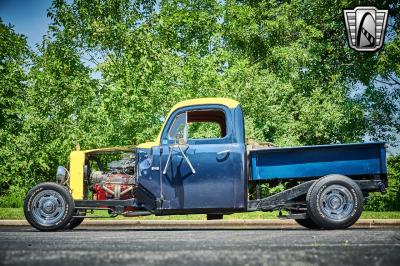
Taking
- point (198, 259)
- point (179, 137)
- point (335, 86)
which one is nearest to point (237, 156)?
point (179, 137)

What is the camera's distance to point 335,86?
2580 centimetres

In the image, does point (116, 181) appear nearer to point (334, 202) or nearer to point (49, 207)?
point (49, 207)

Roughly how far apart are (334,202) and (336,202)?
33mm

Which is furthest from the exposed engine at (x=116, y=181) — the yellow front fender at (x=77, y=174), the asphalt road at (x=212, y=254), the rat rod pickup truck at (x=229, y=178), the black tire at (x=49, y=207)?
the asphalt road at (x=212, y=254)

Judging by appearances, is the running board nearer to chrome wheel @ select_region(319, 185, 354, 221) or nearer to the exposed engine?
chrome wheel @ select_region(319, 185, 354, 221)

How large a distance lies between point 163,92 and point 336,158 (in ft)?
33.2

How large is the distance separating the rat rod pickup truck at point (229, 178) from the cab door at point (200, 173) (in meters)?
0.02

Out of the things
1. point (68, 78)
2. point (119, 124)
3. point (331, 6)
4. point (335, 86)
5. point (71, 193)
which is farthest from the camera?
point (331, 6)

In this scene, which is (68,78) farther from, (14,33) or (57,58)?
(14,33)

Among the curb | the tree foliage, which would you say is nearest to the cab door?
the curb

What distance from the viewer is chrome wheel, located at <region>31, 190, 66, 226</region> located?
29.7 ft

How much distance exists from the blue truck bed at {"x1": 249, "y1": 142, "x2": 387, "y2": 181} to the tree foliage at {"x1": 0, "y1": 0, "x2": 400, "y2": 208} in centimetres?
915

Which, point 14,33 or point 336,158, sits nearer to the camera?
point 336,158

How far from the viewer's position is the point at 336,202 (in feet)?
27.2
